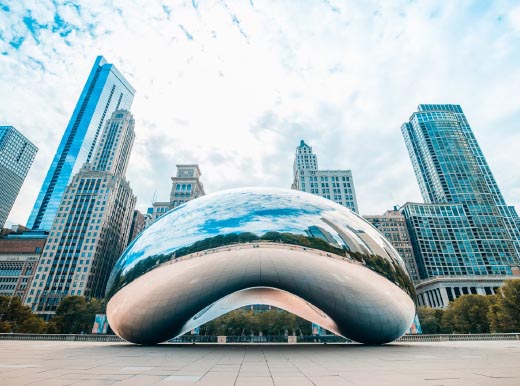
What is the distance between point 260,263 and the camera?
8.02 m

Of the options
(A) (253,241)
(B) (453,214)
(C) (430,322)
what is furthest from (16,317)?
(B) (453,214)

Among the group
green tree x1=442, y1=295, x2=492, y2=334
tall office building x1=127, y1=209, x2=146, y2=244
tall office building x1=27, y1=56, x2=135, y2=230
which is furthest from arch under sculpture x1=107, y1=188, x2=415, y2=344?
tall office building x1=27, y1=56, x2=135, y2=230

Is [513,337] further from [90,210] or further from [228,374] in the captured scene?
[90,210]

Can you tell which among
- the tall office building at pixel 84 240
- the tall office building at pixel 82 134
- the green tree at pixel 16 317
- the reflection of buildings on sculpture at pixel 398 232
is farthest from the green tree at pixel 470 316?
the tall office building at pixel 82 134

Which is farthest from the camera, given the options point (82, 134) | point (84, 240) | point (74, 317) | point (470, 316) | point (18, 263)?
point (82, 134)

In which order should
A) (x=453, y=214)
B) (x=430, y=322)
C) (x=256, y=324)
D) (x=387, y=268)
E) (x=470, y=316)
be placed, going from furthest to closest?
(x=453, y=214) → (x=256, y=324) → (x=430, y=322) → (x=470, y=316) → (x=387, y=268)

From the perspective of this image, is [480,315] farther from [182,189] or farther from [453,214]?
[182,189]

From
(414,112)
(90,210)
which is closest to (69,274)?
(90,210)

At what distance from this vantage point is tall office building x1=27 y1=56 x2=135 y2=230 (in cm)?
14400

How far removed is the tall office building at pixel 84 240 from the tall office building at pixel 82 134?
5409cm

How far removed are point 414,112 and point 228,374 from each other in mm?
175036

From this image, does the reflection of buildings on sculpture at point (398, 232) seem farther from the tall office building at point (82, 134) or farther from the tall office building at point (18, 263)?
the tall office building at point (82, 134)

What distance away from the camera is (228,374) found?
15.1ft

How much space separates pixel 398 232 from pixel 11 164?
235624mm
